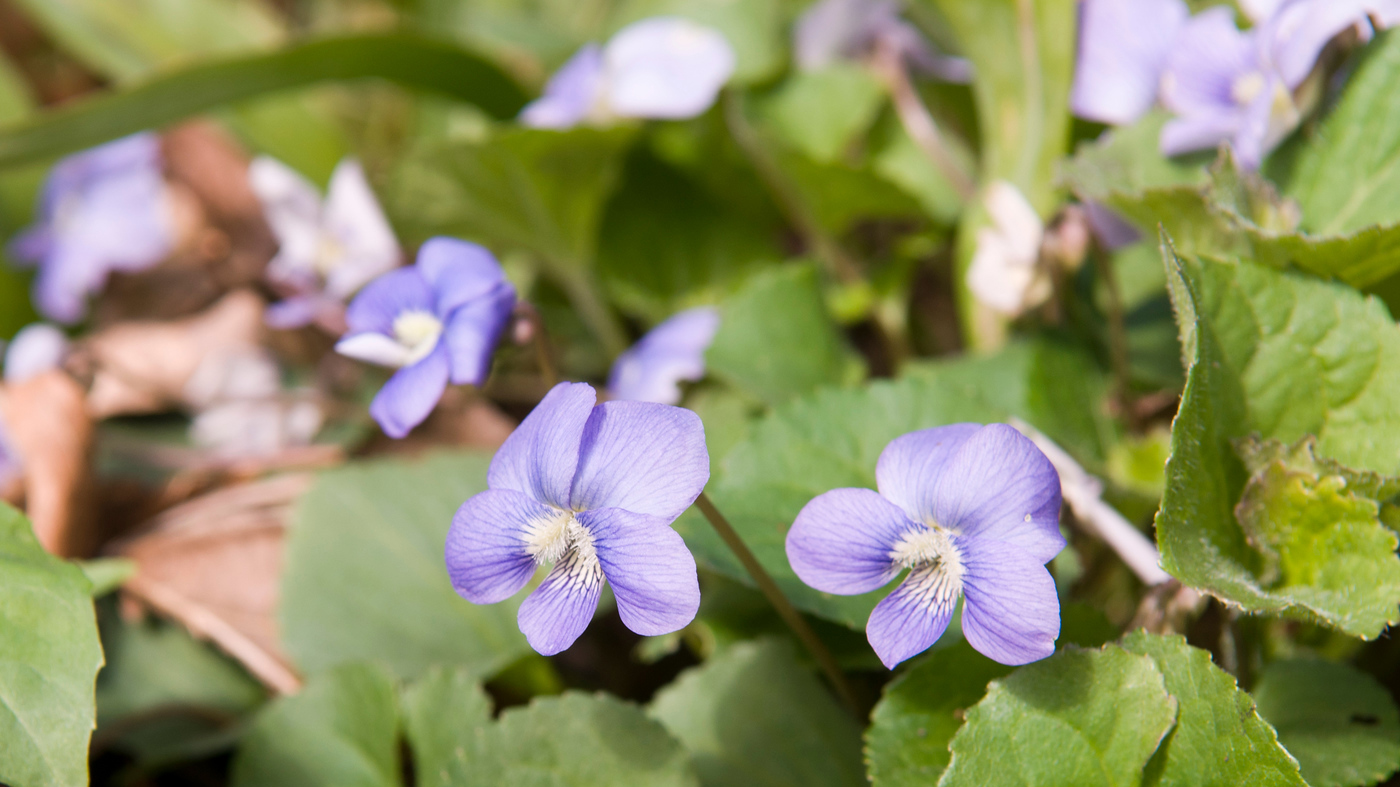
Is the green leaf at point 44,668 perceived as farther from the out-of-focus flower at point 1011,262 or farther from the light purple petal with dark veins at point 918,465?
the out-of-focus flower at point 1011,262

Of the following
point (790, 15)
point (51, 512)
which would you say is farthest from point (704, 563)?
point (790, 15)

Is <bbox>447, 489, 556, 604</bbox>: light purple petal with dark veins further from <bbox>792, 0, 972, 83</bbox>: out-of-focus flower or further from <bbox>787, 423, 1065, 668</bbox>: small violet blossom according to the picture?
<bbox>792, 0, 972, 83</bbox>: out-of-focus flower

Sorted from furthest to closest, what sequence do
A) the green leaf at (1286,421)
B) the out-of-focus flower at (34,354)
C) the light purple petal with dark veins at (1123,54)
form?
1. the out-of-focus flower at (34,354)
2. the light purple petal with dark veins at (1123,54)
3. the green leaf at (1286,421)

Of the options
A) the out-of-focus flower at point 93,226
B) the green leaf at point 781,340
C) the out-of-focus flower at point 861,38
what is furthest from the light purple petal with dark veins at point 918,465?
the out-of-focus flower at point 93,226

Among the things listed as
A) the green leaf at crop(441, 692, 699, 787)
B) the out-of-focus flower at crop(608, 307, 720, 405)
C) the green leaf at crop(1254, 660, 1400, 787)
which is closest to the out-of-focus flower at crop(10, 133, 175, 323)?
the out-of-focus flower at crop(608, 307, 720, 405)

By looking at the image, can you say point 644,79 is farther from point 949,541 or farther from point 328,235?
point 949,541
